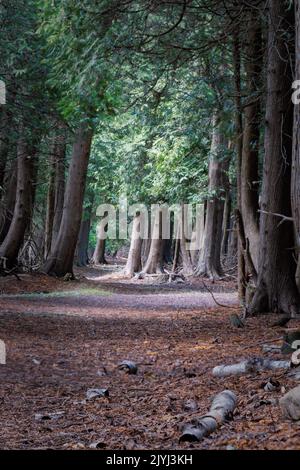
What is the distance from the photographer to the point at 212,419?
3988mm

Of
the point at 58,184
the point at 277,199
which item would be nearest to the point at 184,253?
the point at 58,184

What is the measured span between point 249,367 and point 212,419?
175 centimetres

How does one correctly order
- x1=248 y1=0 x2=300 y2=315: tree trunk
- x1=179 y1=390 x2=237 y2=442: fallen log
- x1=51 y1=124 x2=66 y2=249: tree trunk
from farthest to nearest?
x1=51 y1=124 x2=66 y2=249: tree trunk
x1=248 y1=0 x2=300 y2=315: tree trunk
x1=179 y1=390 x2=237 y2=442: fallen log

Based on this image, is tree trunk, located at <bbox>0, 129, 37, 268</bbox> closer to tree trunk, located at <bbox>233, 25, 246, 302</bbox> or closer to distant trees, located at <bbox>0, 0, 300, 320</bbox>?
distant trees, located at <bbox>0, 0, 300, 320</bbox>

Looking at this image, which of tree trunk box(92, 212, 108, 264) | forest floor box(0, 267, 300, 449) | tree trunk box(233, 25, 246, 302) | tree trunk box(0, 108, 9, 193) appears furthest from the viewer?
tree trunk box(92, 212, 108, 264)

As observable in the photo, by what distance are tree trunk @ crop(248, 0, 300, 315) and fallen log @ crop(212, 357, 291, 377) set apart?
3.69 m

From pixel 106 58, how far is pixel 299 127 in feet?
16.5

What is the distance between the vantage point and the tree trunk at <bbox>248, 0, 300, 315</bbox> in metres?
9.46

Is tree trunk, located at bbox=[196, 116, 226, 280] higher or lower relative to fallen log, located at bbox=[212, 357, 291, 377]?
higher

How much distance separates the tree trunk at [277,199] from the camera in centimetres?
946

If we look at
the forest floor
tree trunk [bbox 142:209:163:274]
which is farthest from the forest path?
tree trunk [bbox 142:209:163:274]

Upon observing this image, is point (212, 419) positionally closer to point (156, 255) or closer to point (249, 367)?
point (249, 367)

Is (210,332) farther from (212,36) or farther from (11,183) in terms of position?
(11,183)
